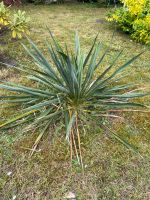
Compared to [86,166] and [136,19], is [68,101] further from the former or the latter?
[136,19]

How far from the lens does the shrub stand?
575cm

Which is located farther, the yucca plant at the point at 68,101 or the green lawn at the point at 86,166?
the yucca plant at the point at 68,101

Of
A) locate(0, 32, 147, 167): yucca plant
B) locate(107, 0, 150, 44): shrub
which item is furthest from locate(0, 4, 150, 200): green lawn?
locate(107, 0, 150, 44): shrub

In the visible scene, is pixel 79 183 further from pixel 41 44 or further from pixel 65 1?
Result: pixel 65 1

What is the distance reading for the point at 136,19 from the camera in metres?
6.01

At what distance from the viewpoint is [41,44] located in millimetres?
5859

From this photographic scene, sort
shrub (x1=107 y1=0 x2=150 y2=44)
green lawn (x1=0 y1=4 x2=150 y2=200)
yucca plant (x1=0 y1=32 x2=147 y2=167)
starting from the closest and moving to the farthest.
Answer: green lawn (x1=0 y1=4 x2=150 y2=200), yucca plant (x1=0 y1=32 x2=147 y2=167), shrub (x1=107 y1=0 x2=150 y2=44)

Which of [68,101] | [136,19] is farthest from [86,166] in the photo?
[136,19]

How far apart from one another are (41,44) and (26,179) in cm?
345

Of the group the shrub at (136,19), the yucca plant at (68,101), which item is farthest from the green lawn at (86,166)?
the shrub at (136,19)

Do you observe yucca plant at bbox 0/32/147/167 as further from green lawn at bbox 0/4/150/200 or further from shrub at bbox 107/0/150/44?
shrub at bbox 107/0/150/44

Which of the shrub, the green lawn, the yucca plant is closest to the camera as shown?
the green lawn

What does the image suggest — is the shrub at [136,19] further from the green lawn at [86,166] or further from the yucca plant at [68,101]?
the yucca plant at [68,101]

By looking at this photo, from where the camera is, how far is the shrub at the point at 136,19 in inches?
226
